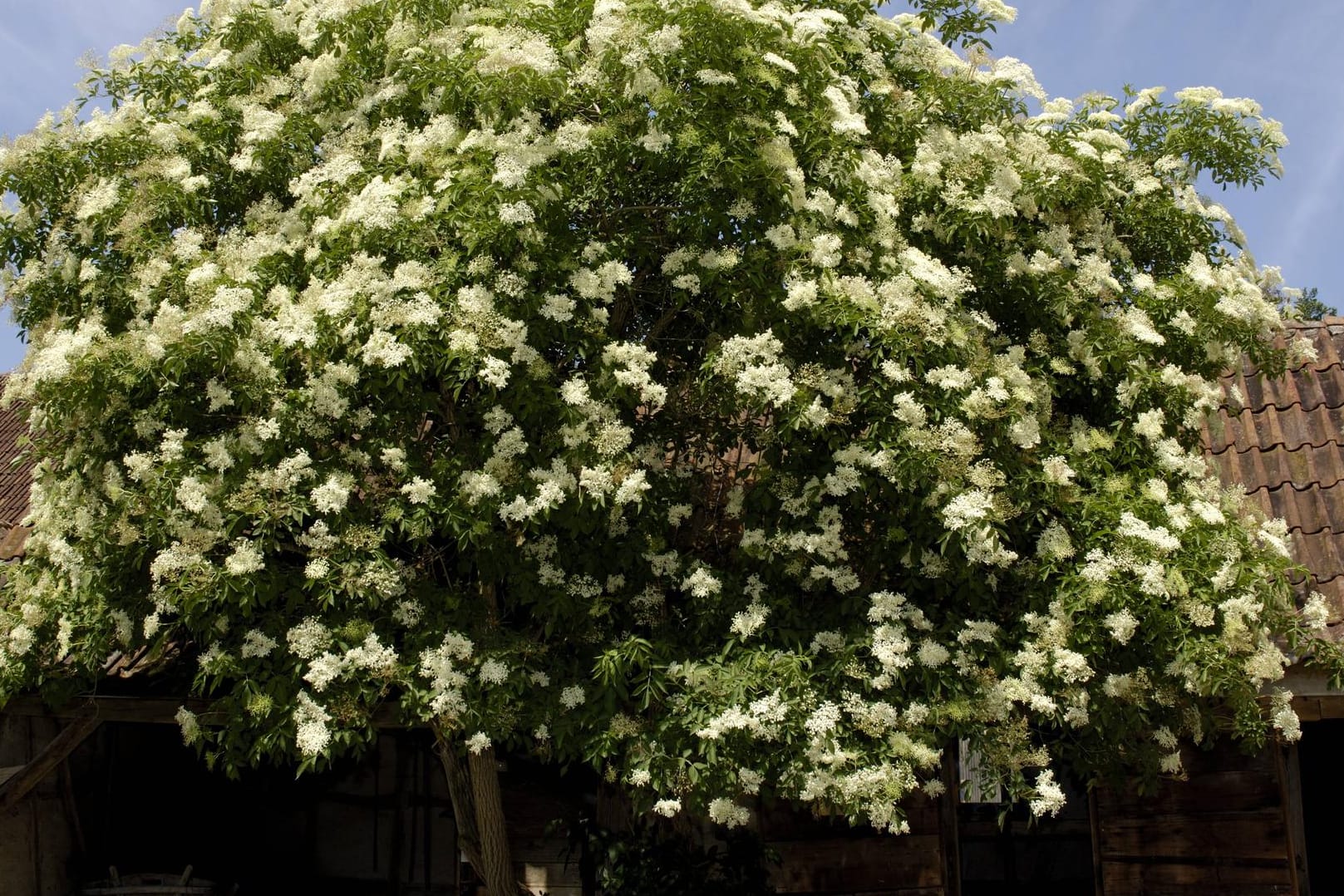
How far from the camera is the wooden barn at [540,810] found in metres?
7.26

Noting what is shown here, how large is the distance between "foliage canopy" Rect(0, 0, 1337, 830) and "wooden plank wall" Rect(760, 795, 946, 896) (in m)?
2.15

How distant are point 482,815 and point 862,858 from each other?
101 inches

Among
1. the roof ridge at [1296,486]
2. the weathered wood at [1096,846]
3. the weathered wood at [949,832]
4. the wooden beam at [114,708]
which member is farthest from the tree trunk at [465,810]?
the roof ridge at [1296,486]

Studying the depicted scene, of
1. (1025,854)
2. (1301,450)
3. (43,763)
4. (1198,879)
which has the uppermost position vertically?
(1301,450)

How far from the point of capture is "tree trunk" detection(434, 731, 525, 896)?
709cm

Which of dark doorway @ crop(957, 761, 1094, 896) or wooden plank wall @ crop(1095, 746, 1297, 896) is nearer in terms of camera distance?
wooden plank wall @ crop(1095, 746, 1297, 896)

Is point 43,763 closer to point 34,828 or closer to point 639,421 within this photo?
point 34,828

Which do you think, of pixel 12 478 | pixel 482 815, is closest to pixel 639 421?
pixel 482 815

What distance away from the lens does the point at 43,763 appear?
7688 mm

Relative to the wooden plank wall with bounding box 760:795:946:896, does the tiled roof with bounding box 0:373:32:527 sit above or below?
above

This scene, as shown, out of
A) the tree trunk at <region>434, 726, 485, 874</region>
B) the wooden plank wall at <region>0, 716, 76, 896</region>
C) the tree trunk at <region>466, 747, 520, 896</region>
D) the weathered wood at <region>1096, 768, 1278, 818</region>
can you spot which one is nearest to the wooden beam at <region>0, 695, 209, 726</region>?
the wooden plank wall at <region>0, 716, 76, 896</region>

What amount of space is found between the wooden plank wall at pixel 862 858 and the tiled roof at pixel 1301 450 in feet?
9.29

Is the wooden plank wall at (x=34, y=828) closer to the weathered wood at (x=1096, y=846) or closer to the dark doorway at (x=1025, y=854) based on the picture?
the weathered wood at (x=1096, y=846)

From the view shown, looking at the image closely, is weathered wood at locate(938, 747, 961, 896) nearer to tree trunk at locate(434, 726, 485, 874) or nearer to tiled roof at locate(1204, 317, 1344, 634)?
tiled roof at locate(1204, 317, 1344, 634)
